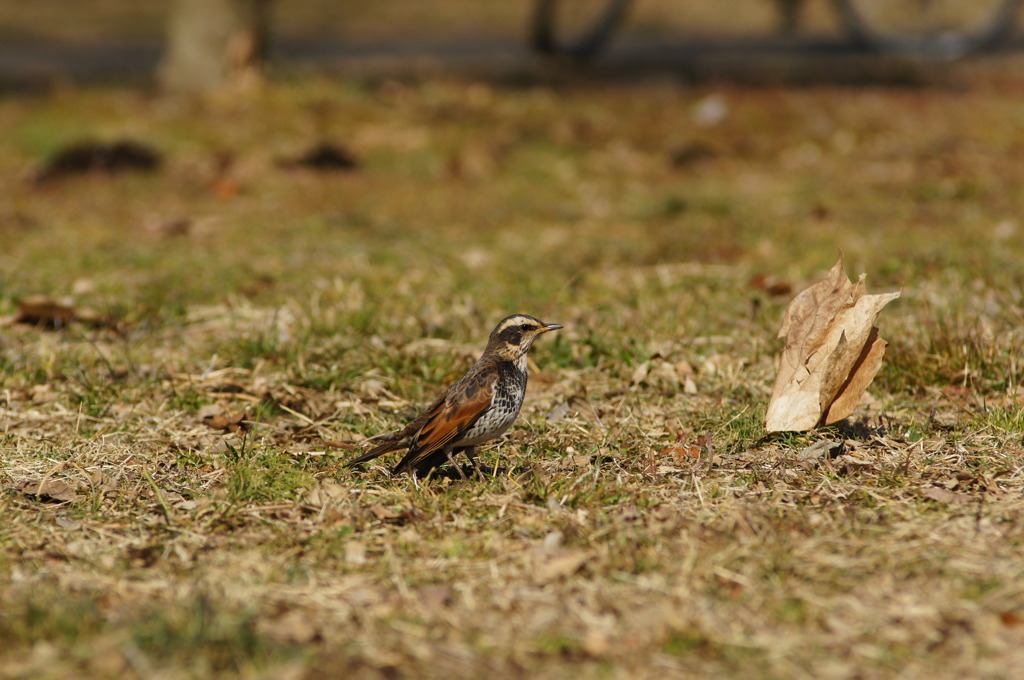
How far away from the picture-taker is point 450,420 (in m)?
4.92

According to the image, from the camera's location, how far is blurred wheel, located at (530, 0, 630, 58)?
18.5 meters

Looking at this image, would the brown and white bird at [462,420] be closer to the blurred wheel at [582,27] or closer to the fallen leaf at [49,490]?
the fallen leaf at [49,490]

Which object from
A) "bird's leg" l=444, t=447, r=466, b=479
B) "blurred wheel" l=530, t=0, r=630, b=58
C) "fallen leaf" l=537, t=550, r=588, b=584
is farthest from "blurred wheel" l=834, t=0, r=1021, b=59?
"fallen leaf" l=537, t=550, r=588, b=584

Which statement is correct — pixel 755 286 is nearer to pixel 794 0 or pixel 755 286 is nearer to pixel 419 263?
pixel 419 263

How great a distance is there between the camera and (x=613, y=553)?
4238 mm

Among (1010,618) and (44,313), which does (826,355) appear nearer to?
(1010,618)

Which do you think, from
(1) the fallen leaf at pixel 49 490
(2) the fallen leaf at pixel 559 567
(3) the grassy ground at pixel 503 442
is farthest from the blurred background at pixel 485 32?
(2) the fallen leaf at pixel 559 567

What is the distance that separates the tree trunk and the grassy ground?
2967 mm

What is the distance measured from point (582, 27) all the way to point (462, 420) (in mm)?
15799

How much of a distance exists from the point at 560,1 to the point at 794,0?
1473 cm

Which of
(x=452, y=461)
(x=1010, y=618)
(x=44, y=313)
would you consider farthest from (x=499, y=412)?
(x=44, y=313)

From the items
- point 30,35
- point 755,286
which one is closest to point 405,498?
point 755,286

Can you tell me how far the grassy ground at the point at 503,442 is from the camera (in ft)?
12.1

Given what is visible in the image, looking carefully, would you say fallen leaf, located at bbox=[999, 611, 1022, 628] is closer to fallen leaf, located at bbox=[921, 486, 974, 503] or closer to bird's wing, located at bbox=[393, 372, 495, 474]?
fallen leaf, located at bbox=[921, 486, 974, 503]
